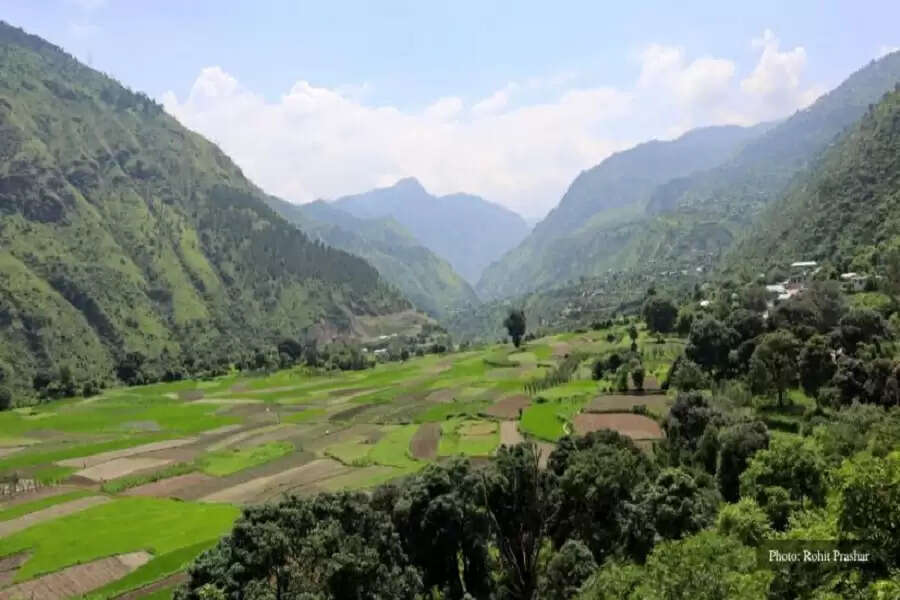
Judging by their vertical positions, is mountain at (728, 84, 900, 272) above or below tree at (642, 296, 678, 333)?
above

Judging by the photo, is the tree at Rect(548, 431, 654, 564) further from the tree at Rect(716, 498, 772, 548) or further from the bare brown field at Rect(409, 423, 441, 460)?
the bare brown field at Rect(409, 423, 441, 460)

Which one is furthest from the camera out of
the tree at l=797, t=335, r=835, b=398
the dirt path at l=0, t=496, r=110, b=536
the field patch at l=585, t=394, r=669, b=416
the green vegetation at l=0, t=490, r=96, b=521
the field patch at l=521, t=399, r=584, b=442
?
the field patch at l=585, t=394, r=669, b=416

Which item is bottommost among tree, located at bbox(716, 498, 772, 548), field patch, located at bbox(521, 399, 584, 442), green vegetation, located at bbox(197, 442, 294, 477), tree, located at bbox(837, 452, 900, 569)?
field patch, located at bbox(521, 399, 584, 442)

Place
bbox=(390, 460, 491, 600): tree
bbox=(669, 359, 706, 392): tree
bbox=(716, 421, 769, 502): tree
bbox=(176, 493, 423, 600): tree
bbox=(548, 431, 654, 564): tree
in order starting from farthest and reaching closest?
bbox=(669, 359, 706, 392): tree, bbox=(716, 421, 769, 502): tree, bbox=(548, 431, 654, 564): tree, bbox=(390, 460, 491, 600): tree, bbox=(176, 493, 423, 600): tree

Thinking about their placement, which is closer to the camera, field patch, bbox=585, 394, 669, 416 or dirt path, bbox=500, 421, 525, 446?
dirt path, bbox=500, 421, 525, 446

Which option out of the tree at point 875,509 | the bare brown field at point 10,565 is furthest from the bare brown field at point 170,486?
the tree at point 875,509

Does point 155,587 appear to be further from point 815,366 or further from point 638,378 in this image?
point 638,378

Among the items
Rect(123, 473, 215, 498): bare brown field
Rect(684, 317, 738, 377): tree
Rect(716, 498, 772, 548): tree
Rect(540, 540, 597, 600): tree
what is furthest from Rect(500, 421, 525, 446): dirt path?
Rect(716, 498, 772, 548): tree

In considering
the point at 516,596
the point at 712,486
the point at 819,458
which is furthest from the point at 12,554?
the point at 819,458
